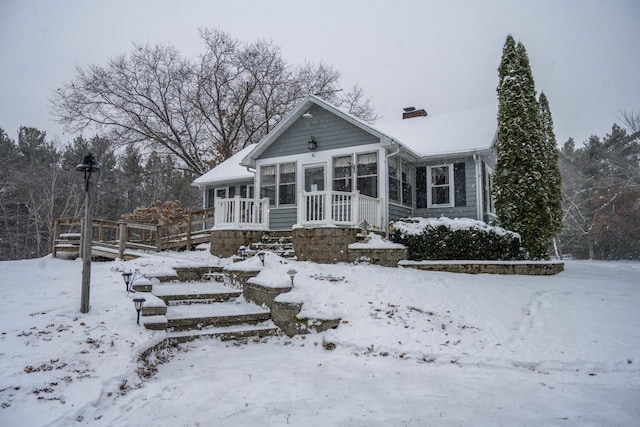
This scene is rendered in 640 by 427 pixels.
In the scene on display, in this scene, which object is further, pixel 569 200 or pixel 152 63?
pixel 569 200

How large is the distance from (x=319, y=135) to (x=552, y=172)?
315 inches

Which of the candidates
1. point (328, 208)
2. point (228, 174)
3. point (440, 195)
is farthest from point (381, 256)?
point (228, 174)

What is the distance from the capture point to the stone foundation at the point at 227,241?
11.7m

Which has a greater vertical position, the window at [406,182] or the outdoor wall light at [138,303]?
the window at [406,182]

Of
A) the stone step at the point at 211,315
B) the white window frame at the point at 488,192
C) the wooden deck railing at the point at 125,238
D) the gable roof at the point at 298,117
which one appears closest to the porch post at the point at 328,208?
the gable roof at the point at 298,117

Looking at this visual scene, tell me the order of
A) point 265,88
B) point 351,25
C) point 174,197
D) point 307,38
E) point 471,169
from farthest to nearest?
point 307,38
point 351,25
point 174,197
point 265,88
point 471,169

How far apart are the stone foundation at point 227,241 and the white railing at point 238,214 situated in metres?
0.22

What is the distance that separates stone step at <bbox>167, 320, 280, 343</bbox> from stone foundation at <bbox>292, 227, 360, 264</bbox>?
3453 millimetres

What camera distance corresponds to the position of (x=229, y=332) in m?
6.40

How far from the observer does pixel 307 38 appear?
18362 centimetres

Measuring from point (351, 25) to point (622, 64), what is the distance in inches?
6440

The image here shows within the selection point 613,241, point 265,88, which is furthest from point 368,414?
point 613,241

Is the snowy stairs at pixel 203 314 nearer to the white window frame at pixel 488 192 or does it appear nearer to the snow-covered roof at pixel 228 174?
the snow-covered roof at pixel 228 174

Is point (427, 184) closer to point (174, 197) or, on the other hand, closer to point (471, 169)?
point (471, 169)
